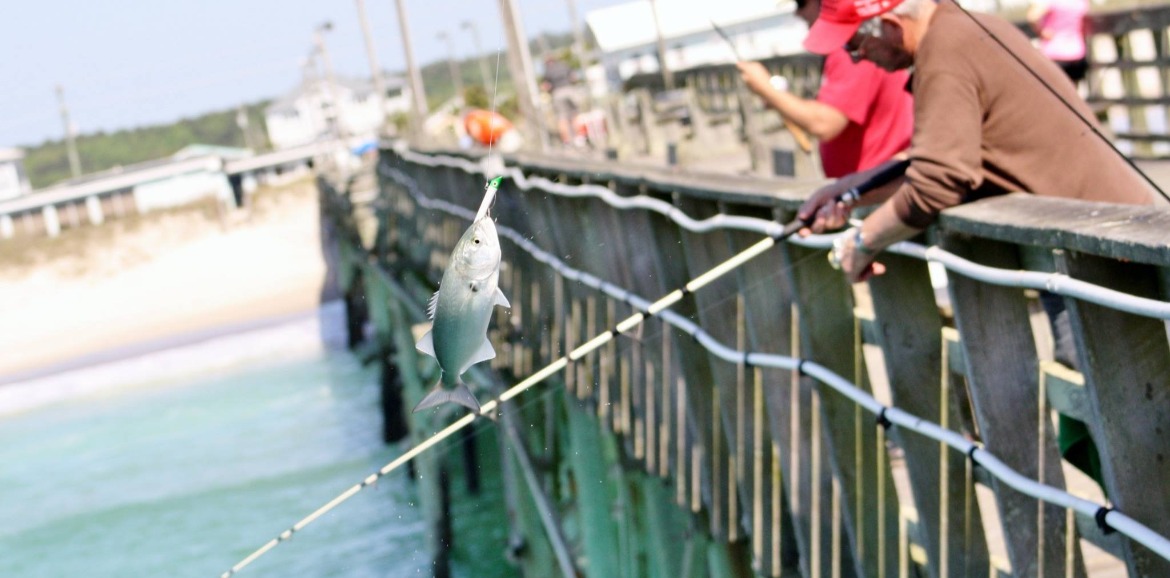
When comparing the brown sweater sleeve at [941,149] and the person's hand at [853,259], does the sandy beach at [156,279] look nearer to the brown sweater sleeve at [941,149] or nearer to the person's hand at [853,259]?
the person's hand at [853,259]

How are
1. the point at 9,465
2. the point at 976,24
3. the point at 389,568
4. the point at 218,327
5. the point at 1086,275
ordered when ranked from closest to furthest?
the point at 1086,275 → the point at 976,24 → the point at 389,568 → the point at 9,465 → the point at 218,327

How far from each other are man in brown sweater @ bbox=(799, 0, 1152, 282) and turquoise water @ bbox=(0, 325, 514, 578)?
15.8ft

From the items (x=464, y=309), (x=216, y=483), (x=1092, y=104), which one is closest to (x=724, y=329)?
(x=464, y=309)

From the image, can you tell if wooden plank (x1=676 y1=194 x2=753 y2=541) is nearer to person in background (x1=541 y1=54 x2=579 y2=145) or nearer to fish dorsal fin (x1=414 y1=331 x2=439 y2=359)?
fish dorsal fin (x1=414 y1=331 x2=439 y2=359)

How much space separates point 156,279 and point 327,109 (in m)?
16.4

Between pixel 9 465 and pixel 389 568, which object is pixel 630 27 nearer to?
pixel 9 465

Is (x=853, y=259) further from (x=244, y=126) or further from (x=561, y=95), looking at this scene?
(x=244, y=126)

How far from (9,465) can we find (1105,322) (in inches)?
1495

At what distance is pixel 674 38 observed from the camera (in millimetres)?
38031

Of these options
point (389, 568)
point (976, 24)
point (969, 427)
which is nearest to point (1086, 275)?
point (976, 24)

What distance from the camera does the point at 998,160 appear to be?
392 centimetres

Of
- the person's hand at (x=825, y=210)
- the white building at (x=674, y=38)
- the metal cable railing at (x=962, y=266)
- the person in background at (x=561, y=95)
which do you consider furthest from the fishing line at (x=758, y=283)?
the person in background at (x=561, y=95)

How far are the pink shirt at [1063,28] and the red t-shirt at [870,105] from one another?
22.2 ft

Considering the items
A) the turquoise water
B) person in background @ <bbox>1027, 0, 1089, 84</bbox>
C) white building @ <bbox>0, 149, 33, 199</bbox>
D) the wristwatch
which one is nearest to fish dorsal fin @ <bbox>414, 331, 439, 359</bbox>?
the wristwatch
